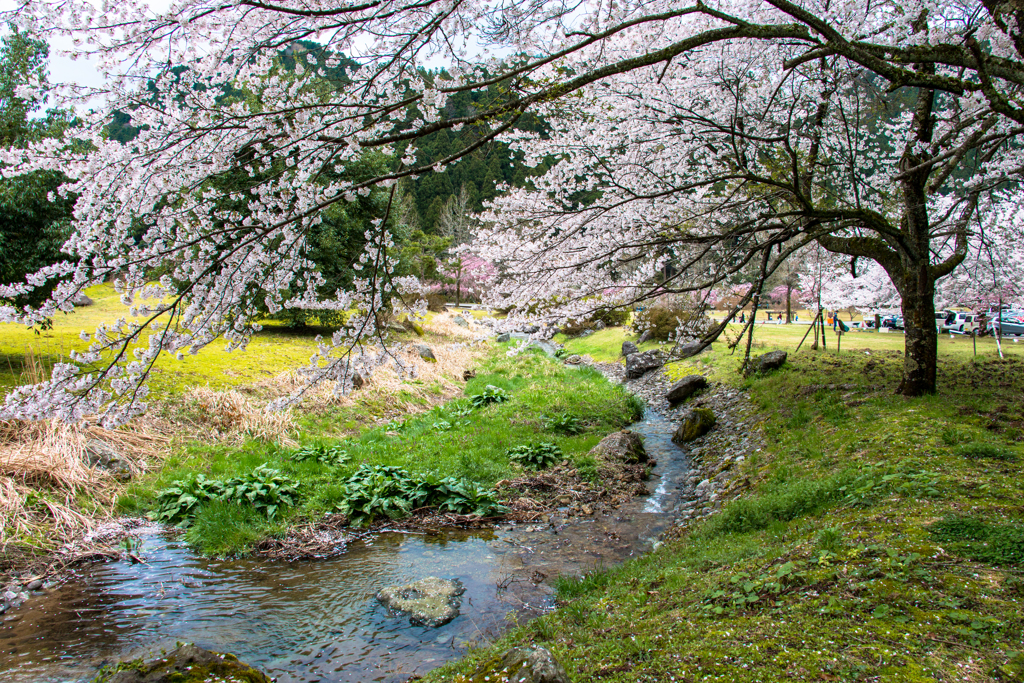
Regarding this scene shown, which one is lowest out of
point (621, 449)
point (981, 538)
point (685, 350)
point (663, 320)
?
Result: point (621, 449)

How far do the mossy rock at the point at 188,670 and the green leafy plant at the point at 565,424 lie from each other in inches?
301

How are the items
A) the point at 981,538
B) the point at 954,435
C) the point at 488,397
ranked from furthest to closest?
the point at 488,397, the point at 954,435, the point at 981,538

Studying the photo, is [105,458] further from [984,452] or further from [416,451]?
[984,452]

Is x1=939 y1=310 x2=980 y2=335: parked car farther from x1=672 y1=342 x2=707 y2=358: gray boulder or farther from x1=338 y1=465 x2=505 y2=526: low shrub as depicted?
x1=338 y1=465 x2=505 y2=526: low shrub

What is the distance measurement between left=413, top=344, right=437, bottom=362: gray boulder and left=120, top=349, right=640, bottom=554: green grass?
162 inches

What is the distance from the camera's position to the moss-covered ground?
9.41ft

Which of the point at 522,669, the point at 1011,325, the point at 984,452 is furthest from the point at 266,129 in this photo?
the point at 1011,325

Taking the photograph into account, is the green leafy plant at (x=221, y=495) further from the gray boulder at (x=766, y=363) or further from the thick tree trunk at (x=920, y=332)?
the gray boulder at (x=766, y=363)

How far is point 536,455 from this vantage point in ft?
29.2

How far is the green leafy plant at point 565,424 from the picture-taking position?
10.6 m

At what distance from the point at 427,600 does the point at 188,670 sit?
219cm

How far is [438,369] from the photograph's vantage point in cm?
1594

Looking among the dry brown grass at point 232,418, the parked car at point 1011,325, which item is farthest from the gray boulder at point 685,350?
the parked car at point 1011,325

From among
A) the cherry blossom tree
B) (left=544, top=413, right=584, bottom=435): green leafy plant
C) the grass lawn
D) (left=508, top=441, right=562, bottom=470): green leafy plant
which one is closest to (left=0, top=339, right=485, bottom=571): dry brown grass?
→ the cherry blossom tree
